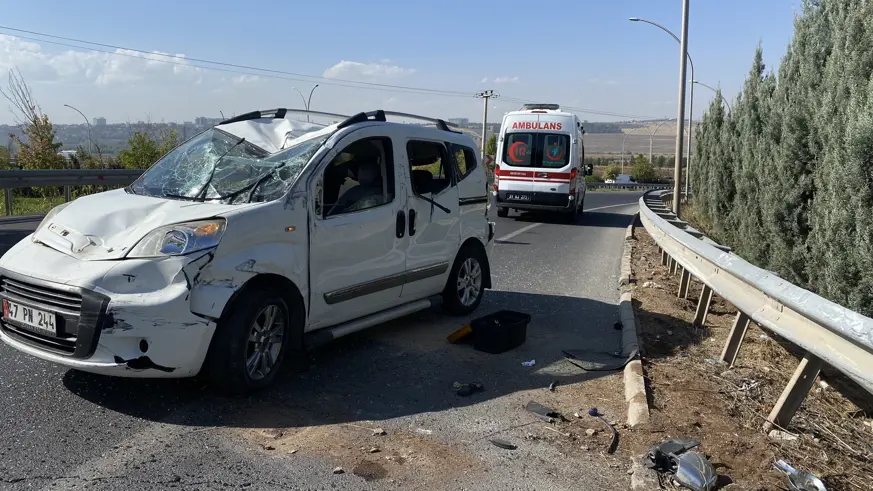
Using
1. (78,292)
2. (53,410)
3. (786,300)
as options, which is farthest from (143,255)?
(786,300)

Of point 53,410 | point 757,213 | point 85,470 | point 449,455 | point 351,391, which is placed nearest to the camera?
point 85,470

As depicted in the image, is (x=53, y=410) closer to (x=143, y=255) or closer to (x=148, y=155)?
(x=143, y=255)

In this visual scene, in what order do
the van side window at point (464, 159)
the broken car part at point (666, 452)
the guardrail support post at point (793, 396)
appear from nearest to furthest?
the broken car part at point (666, 452) → the guardrail support post at point (793, 396) → the van side window at point (464, 159)

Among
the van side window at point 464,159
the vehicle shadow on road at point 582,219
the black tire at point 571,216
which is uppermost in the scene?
the van side window at point 464,159

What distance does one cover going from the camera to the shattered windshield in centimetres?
516

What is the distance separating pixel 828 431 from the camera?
14.7 feet

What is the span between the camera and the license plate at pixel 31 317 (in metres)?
4.32

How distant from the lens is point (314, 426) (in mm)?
4383

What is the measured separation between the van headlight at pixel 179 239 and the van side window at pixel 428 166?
223 cm

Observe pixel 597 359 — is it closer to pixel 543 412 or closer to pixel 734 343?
pixel 734 343

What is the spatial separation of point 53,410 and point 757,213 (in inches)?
368

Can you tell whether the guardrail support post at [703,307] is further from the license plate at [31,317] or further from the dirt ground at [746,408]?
the license plate at [31,317]

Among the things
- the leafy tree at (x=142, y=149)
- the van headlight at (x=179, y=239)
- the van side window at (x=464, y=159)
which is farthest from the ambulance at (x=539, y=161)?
the van headlight at (x=179, y=239)

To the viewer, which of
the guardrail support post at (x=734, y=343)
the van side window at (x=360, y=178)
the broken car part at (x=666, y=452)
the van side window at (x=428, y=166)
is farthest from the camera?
the van side window at (x=428, y=166)
